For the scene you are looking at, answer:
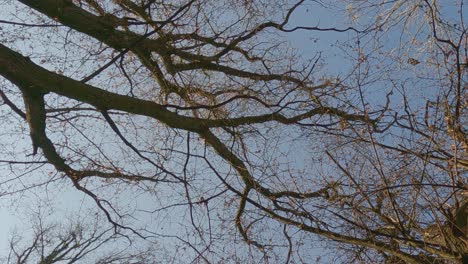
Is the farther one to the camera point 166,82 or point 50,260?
point 50,260

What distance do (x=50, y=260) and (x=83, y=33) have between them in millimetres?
7930

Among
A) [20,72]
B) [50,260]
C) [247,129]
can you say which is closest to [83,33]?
[20,72]

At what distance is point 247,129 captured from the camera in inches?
214

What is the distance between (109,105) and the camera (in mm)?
4277

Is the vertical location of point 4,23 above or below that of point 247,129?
above

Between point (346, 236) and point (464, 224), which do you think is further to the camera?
point (346, 236)

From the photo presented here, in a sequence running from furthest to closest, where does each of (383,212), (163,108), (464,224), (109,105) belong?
1. (163,108)
2. (109,105)
3. (383,212)
4. (464,224)

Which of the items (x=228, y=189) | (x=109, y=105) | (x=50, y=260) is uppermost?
(x=50, y=260)

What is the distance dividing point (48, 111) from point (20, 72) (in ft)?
3.94

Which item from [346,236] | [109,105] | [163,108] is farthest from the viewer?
[163,108]

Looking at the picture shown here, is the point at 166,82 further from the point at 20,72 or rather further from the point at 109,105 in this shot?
the point at 20,72

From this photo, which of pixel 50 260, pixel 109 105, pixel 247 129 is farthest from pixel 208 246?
pixel 50 260

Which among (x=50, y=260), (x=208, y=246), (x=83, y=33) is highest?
(x=50, y=260)

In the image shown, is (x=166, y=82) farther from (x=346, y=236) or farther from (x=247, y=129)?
(x=346, y=236)
